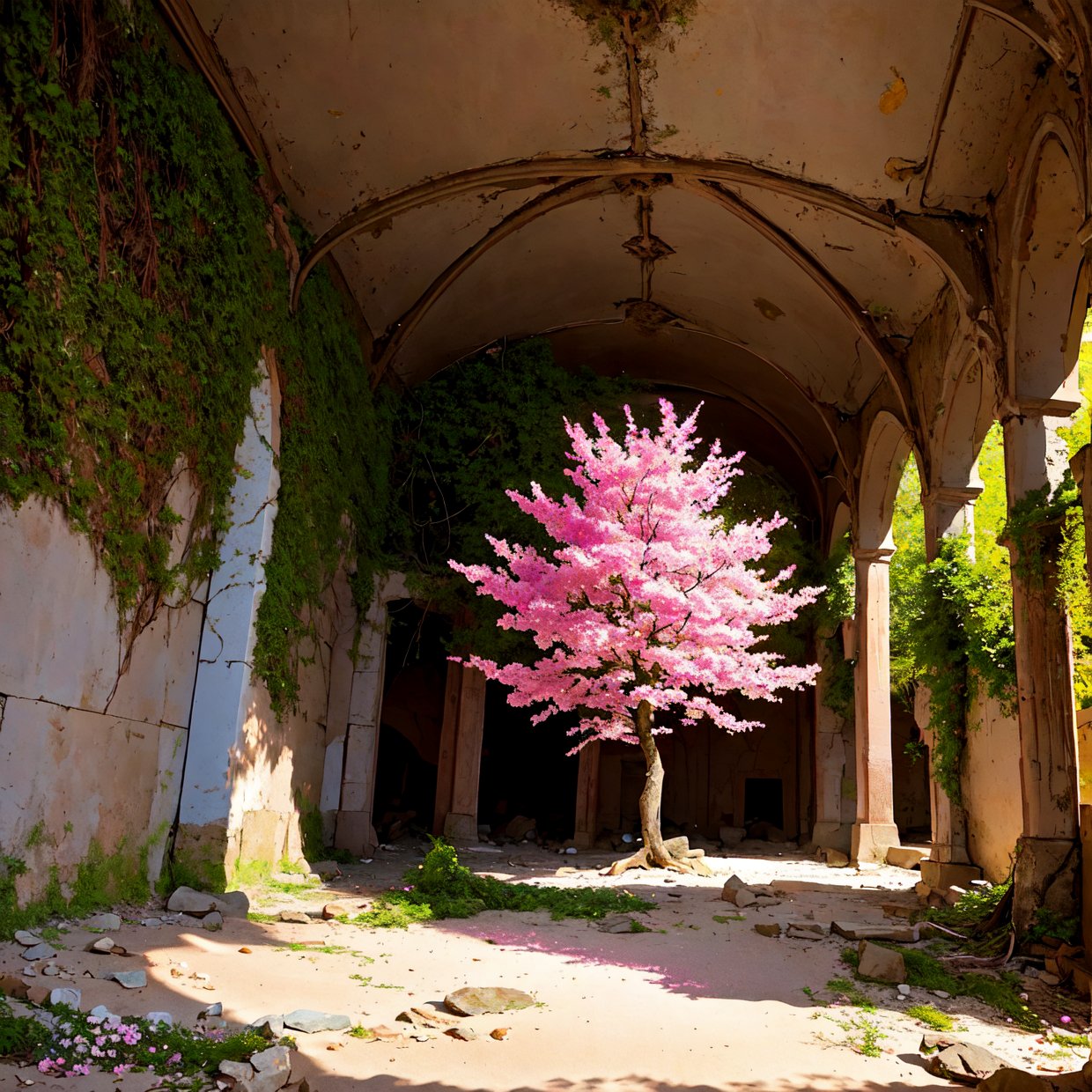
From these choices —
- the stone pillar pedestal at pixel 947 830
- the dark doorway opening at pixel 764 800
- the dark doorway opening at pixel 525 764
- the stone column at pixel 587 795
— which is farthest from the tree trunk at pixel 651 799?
the dark doorway opening at pixel 764 800

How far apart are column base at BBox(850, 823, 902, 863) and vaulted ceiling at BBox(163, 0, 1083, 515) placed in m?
5.62

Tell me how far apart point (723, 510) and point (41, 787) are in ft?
38.9

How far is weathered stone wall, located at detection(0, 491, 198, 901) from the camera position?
214 inches

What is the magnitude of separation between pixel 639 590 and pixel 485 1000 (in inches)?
233

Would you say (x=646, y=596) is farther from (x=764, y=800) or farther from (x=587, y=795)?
(x=764, y=800)

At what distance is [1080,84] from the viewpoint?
6520mm

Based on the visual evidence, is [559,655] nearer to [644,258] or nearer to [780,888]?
[780,888]

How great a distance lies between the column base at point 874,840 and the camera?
13.2 meters

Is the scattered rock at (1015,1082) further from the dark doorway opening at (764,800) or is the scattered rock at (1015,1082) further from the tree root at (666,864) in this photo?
the dark doorway opening at (764,800)

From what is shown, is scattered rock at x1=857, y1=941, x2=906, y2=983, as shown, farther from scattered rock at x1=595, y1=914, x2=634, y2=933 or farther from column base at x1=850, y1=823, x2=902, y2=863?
column base at x1=850, y1=823, x2=902, y2=863

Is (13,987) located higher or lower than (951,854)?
lower

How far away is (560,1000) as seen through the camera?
16.9 feet

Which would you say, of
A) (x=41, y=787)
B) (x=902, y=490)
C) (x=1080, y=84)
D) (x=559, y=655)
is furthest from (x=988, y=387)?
(x=41, y=787)

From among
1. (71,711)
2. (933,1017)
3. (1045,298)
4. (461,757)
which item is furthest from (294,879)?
(1045,298)
